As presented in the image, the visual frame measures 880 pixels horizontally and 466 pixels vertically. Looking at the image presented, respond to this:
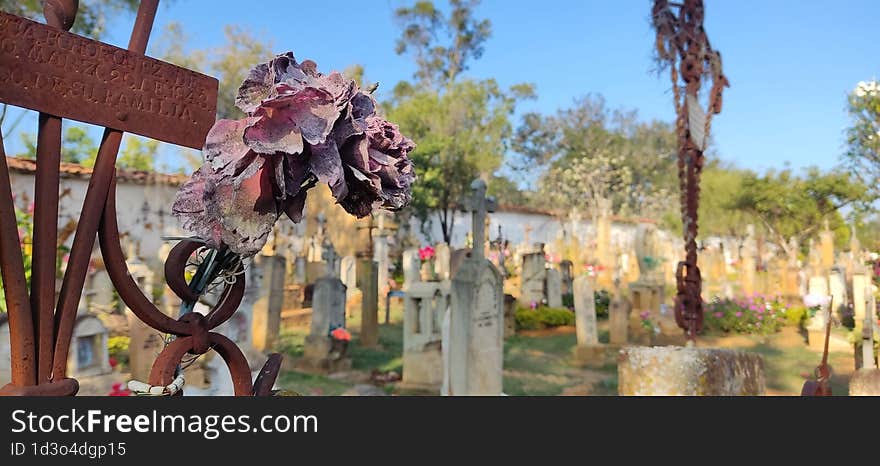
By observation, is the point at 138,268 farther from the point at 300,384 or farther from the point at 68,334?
the point at 68,334

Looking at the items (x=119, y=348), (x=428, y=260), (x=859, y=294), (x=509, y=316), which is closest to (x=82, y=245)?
(x=119, y=348)

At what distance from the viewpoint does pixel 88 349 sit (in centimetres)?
504

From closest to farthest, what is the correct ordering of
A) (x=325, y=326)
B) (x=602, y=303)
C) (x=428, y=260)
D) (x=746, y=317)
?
(x=325, y=326)
(x=746, y=317)
(x=602, y=303)
(x=428, y=260)

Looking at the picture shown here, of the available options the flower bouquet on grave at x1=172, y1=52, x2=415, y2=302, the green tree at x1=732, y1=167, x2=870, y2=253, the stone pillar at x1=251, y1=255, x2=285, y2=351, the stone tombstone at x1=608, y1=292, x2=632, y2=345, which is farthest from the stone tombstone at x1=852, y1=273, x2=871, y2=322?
the green tree at x1=732, y1=167, x2=870, y2=253

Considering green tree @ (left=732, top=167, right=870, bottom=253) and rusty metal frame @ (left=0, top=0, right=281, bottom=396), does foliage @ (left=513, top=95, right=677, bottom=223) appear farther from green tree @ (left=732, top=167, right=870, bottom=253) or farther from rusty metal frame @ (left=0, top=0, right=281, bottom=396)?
rusty metal frame @ (left=0, top=0, right=281, bottom=396)

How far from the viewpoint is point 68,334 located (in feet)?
2.84

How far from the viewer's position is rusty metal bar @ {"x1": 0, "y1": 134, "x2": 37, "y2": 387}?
2.60 feet

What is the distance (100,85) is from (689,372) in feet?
8.77

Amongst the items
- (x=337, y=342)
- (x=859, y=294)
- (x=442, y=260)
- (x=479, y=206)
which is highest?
(x=479, y=206)

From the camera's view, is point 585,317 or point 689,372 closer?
point 689,372

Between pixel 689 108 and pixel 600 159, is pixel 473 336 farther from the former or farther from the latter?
pixel 600 159

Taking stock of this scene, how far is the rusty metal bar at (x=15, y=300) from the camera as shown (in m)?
0.79

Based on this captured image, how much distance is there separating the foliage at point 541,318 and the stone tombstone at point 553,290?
84 centimetres
